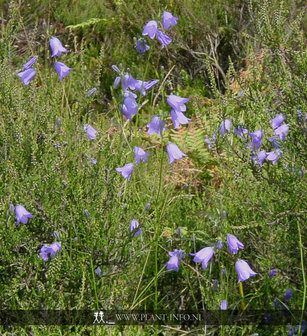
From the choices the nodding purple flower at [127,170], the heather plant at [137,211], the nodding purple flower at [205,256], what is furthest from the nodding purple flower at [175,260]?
the nodding purple flower at [127,170]

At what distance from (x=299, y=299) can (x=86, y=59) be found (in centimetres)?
342

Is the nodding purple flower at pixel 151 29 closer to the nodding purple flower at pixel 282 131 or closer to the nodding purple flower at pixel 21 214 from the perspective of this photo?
the nodding purple flower at pixel 282 131

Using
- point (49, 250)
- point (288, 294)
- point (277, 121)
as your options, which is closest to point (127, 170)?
point (49, 250)

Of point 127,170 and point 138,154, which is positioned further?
point 138,154

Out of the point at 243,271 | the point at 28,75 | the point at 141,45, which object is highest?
the point at 141,45

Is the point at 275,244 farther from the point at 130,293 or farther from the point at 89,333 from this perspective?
the point at 89,333

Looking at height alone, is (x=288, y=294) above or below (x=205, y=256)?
below

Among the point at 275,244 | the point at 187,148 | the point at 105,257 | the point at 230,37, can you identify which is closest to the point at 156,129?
the point at 105,257

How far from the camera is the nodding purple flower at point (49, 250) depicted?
209 centimetres

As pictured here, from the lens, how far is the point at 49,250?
2143mm

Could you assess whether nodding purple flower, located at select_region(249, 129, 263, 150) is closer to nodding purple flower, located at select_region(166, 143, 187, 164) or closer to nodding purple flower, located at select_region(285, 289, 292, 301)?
nodding purple flower, located at select_region(166, 143, 187, 164)

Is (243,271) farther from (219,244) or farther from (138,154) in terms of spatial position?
(138,154)

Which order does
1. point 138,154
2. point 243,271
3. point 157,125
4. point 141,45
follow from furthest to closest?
point 138,154 → point 141,45 → point 157,125 → point 243,271

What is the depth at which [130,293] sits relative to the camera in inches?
101
